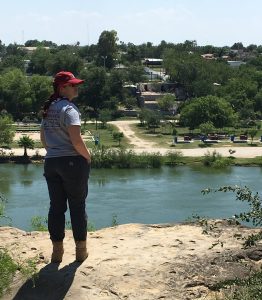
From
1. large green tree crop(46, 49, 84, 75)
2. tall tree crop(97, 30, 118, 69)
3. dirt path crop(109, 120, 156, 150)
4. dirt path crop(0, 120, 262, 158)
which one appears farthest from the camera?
tall tree crop(97, 30, 118, 69)

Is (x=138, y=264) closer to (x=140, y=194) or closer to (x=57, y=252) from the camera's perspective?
(x=57, y=252)

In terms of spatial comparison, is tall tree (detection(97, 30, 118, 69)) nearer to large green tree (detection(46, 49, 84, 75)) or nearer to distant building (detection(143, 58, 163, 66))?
large green tree (detection(46, 49, 84, 75))

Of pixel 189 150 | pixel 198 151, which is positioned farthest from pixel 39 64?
pixel 198 151

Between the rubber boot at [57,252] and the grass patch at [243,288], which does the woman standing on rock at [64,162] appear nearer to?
the rubber boot at [57,252]

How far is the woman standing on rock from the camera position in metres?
3.40

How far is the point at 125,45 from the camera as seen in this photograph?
8381cm

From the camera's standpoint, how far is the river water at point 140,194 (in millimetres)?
15008

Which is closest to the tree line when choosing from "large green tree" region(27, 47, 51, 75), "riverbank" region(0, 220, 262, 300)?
"large green tree" region(27, 47, 51, 75)

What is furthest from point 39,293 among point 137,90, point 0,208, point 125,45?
point 125,45

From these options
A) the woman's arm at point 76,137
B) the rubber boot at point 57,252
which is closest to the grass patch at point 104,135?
the rubber boot at point 57,252

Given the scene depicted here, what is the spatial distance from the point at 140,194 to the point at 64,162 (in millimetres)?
15258

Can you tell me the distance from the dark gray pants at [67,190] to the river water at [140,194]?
27.0ft

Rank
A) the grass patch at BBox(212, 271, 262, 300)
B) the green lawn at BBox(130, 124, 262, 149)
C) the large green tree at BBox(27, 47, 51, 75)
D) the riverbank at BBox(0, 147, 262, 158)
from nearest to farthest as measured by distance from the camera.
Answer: the grass patch at BBox(212, 271, 262, 300), the riverbank at BBox(0, 147, 262, 158), the green lawn at BBox(130, 124, 262, 149), the large green tree at BBox(27, 47, 51, 75)

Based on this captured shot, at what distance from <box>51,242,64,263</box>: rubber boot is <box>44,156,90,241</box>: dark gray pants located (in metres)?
0.03
